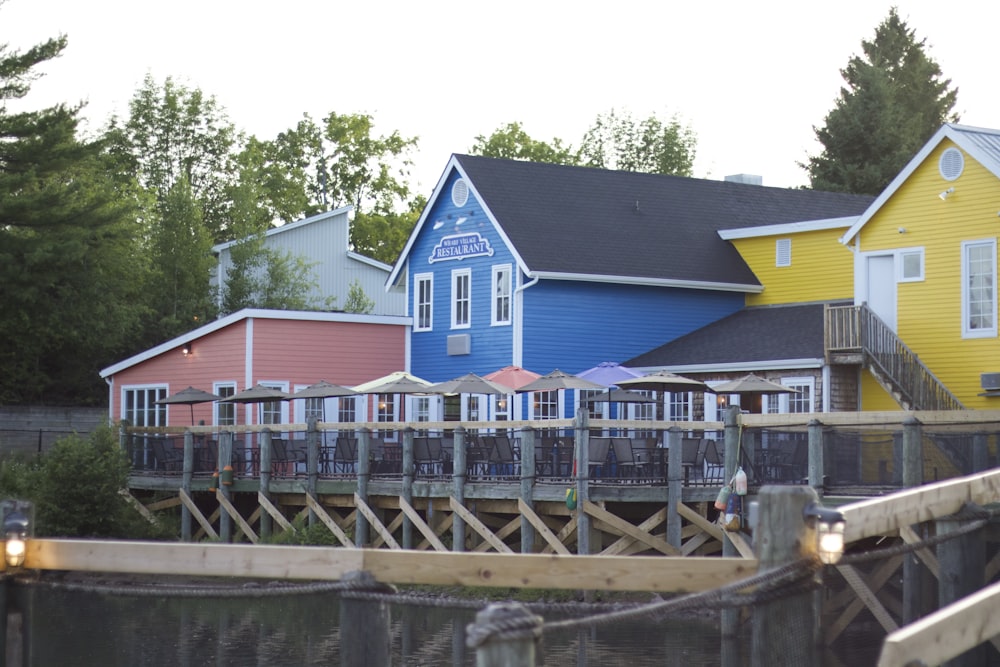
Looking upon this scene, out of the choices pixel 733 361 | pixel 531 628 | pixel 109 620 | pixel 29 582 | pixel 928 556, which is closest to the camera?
pixel 531 628

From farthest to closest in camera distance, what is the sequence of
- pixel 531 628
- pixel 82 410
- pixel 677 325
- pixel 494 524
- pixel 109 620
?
pixel 82 410 → pixel 677 325 → pixel 494 524 → pixel 109 620 → pixel 531 628

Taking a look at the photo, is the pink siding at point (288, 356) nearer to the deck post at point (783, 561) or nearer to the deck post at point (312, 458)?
the deck post at point (312, 458)

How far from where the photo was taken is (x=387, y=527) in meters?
26.8

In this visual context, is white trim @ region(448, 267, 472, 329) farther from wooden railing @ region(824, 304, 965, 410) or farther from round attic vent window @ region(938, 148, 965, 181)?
round attic vent window @ region(938, 148, 965, 181)

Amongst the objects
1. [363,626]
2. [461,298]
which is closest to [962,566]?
[363,626]

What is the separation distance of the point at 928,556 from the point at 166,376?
27.3 m

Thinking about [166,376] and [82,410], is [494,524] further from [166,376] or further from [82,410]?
[82,410]

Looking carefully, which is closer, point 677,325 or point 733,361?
point 733,361

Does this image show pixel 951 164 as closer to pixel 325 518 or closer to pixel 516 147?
pixel 325 518

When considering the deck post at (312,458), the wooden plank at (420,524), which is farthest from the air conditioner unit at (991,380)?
the deck post at (312,458)

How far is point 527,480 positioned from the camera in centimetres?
2347

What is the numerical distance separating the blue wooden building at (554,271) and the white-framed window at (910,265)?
290 inches

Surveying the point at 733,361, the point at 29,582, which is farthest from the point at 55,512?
the point at 29,582

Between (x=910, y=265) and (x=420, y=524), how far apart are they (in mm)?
11171
